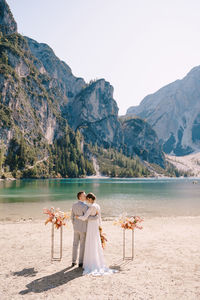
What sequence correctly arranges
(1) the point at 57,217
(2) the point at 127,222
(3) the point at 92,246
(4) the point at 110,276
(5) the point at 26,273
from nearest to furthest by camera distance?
(4) the point at 110,276 < (5) the point at 26,273 < (3) the point at 92,246 < (1) the point at 57,217 < (2) the point at 127,222

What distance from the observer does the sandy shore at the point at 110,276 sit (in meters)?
10.5

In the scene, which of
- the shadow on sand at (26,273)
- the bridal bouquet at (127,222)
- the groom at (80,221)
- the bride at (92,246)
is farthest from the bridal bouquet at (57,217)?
the bridal bouquet at (127,222)

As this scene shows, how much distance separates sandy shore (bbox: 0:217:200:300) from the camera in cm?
1050

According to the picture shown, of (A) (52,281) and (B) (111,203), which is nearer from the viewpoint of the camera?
(A) (52,281)

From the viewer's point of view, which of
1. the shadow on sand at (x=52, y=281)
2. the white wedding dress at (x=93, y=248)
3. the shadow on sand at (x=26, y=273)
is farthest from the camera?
the white wedding dress at (x=93, y=248)

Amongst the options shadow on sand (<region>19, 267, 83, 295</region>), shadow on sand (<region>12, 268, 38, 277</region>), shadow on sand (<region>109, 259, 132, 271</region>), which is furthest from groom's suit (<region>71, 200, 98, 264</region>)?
shadow on sand (<region>12, 268, 38, 277</region>)

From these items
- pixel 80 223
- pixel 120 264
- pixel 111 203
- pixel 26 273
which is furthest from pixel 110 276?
pixel 111 203

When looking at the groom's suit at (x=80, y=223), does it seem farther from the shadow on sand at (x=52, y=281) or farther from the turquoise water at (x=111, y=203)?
the turquoise water at (x=111, y=203)

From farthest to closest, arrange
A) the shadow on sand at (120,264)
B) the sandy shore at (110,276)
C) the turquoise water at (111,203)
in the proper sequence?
the turquoise water at (111,203) < the shadow on sand at (120,264) < the sandy shore at (110,276)

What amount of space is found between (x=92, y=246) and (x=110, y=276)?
1.61m

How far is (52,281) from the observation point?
11891 millimetres

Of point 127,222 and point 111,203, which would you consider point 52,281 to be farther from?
point 111,203

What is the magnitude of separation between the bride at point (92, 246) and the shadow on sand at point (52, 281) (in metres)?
0.67

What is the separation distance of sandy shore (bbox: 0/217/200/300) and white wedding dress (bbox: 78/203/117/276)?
0.66m
